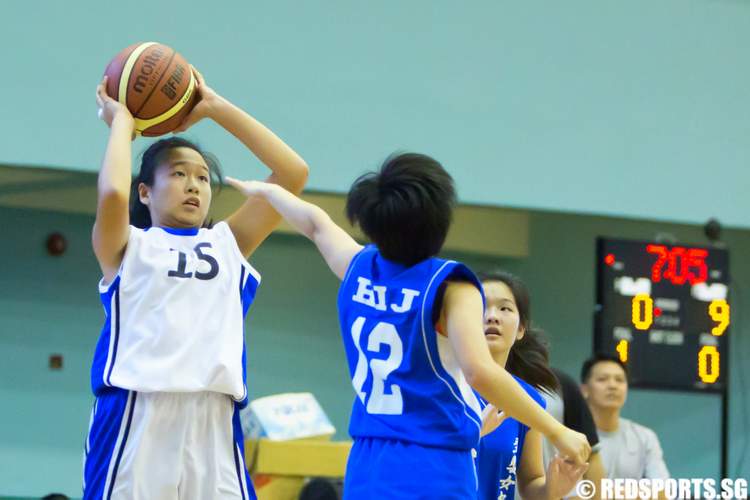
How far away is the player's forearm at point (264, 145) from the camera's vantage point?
3342 millimetres

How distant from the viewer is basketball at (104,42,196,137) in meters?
3.30

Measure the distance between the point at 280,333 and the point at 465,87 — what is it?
2.84m

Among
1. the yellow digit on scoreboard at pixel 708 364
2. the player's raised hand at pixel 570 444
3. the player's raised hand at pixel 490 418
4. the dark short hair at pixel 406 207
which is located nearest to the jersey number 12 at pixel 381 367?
the dark short hair at pixel 406 207

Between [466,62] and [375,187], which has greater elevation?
[466,62]

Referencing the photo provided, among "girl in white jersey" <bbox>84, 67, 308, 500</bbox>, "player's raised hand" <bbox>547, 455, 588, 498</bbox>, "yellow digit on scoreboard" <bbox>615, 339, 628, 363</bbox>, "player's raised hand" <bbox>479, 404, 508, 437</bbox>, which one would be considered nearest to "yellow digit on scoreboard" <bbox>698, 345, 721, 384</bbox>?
"yellow digit on scoreboard" <bbox>615, 339, 628, 363</bbox>

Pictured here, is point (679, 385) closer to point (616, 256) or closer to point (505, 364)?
point (616, 256)

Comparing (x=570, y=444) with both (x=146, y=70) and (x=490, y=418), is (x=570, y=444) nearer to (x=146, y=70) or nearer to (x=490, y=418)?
(x=490, y=418)

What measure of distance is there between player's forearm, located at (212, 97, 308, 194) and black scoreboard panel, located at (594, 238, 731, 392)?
3995 mm

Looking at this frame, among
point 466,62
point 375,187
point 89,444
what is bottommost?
point 89,444

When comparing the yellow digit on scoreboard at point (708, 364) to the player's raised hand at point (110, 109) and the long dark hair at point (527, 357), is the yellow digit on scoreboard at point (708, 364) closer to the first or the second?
the long dark hair at point (527, 357)

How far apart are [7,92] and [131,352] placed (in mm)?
3897

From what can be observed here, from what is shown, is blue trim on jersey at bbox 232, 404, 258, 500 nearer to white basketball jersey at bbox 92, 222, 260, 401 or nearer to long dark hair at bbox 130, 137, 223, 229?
white basketball jersey at bbox 92, 222, 260, 401

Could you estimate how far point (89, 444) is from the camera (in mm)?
3016

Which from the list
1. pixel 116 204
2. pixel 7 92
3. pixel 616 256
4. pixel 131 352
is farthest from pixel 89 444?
pixel 616 256
